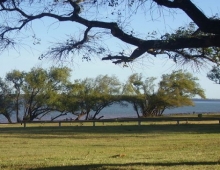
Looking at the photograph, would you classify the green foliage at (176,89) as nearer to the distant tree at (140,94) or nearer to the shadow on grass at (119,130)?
the distant tree at (140,94)

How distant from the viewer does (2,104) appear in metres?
58.6

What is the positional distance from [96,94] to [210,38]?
52300 millimetres

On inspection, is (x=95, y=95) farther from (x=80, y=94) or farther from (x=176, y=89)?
(x=176, y=89)

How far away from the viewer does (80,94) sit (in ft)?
200

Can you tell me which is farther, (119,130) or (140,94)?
(140,94)

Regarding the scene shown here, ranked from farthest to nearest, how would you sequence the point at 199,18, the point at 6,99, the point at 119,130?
the point at 6,99 < the point at 119,130 < the point at 199,18

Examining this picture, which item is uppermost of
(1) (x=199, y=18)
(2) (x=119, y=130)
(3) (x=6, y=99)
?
(3) (x=6, y=99)

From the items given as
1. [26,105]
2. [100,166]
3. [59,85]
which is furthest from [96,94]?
[100,166]

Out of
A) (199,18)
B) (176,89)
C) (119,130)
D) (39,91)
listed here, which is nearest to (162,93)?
(176,89)

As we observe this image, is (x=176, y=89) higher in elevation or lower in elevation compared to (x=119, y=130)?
higher

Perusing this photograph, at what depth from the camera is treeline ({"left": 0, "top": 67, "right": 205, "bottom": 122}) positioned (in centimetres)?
5866

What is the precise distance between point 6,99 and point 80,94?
9.76m

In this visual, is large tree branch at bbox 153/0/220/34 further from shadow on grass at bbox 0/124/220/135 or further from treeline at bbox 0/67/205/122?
treeline at bbox 0/67/205/122

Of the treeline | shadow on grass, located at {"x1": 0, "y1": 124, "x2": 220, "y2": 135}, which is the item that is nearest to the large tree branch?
shadow on grass, located at {"x1": 0, "y1": 124, "x2": 220, "y2": 135}
